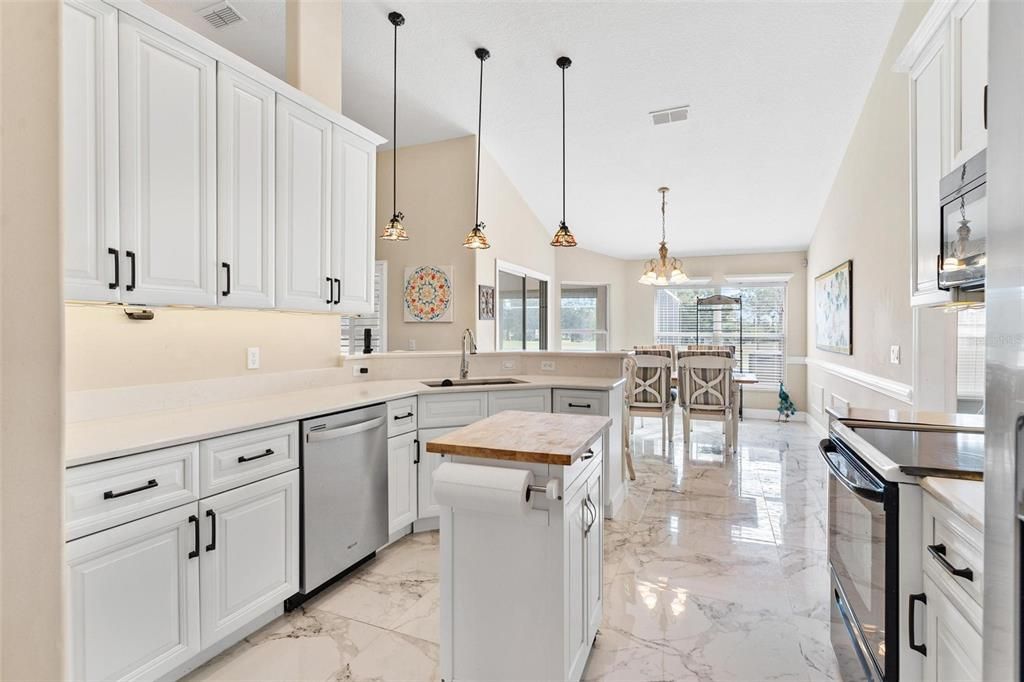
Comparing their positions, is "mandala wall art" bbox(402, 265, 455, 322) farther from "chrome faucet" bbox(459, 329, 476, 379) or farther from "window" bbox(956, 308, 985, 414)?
"window" bbox(956, 308, 985, 414)

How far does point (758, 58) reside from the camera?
3.39 meters

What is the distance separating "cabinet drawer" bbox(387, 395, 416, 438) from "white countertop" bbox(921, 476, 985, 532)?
92.6 inches

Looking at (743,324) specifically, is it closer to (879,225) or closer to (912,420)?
(879,225)

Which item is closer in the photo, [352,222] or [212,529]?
[212,529]

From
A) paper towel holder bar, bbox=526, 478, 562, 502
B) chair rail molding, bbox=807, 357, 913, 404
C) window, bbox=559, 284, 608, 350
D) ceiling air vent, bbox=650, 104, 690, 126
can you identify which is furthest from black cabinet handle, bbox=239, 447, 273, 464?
window, bbox=559, 284, 608, 350

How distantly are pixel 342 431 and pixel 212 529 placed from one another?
2.30ft

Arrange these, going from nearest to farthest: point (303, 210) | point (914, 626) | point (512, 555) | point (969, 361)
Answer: point (914, 626)
point (512, 555)
point (969, 361)
point (303, 210)

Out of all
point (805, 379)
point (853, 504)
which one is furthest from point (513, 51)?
point (805, 379)

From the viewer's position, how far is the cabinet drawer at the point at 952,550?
1.02m

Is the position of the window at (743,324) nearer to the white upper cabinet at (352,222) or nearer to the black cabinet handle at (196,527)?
the white upper cabinet at (352,222)

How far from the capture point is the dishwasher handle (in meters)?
2.23

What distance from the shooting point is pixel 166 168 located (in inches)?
79.7

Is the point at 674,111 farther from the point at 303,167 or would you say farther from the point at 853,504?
the point at 853,504

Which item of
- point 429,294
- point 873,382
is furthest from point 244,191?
point 873,382
